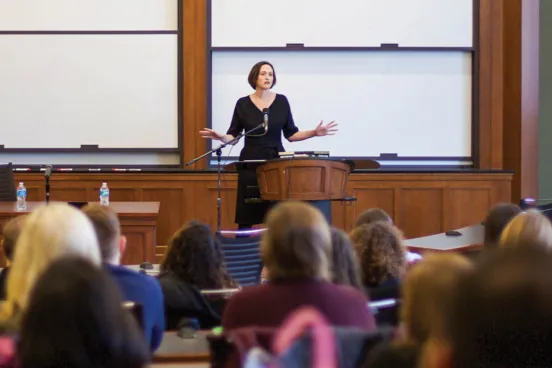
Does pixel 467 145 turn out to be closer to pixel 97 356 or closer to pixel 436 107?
pixel 436 107

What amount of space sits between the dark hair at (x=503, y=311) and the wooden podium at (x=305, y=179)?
3971mm

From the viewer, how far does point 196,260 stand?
2.95m

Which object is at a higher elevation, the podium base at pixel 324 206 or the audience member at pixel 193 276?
the podium base at pixel 324 206

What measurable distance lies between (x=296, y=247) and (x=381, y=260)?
95cm

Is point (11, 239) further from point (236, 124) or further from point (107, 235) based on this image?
point (236, 124)

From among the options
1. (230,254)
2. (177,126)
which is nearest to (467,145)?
(177,126)

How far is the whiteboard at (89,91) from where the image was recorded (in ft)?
27.3

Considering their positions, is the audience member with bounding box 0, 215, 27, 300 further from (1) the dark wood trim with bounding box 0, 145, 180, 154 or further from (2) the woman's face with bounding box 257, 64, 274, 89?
(1) the dark wood trim with bounding box 0, 145, 180, 154

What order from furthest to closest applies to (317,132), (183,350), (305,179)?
1. (317,132)
2. (305,179)
3. (183,350)

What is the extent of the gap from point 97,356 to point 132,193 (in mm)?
6560

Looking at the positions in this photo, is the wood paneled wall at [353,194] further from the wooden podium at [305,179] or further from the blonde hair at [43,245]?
the blonde hair at [43,245]

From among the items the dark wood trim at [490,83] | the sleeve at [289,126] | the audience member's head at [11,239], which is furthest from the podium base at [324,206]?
the dark wood trim at [490,83]

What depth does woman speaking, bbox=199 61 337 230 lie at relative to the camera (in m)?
5.91

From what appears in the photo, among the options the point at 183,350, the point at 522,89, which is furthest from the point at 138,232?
the point at 522,89
